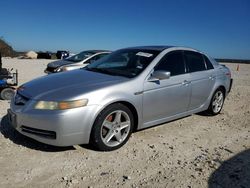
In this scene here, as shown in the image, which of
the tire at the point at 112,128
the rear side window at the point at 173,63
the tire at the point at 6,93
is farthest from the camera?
the tire at the point at 6,93

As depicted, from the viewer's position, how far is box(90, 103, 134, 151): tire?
396 centimetres

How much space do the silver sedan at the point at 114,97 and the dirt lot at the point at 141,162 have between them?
27cm

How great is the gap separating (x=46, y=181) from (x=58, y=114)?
0.86 m

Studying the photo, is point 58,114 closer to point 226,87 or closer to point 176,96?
point 176,96

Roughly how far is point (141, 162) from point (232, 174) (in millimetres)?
1200

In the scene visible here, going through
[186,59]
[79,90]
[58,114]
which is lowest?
[58,114]

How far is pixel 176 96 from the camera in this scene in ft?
16.4

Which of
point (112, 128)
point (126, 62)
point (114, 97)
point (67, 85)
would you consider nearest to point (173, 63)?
point (126, 62)

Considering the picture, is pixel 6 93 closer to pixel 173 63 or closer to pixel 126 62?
pixel 126 62

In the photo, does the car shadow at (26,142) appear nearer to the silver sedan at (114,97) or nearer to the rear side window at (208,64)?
the silver sedan at (114,97)

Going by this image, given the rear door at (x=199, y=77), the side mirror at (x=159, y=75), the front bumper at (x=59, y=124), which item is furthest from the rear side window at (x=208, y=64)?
the front bumper at (x=59, y=124)

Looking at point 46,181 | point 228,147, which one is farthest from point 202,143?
point 46,181

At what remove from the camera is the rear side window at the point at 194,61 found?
18.1 feet

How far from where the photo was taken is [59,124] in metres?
3.64
